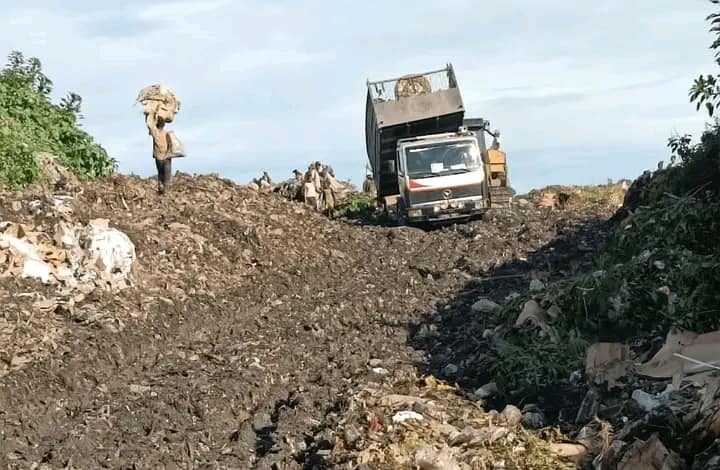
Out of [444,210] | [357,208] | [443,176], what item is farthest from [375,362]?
[357,208]

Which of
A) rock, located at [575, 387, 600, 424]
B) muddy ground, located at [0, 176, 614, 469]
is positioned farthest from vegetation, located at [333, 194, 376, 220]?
rock, located at [575, 387, 600, 424]

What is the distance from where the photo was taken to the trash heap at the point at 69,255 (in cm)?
1244

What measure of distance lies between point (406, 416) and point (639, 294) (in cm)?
316

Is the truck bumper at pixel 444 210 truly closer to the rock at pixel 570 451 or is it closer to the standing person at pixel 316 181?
the standing person at pixel 316 181

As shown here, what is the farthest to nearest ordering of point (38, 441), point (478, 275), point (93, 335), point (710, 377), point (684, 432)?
point (478, 275), point (93, 335), point (38, 441), point (710, 377), point (684, 432)

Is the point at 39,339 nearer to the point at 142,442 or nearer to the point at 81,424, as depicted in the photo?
the point at 81,424

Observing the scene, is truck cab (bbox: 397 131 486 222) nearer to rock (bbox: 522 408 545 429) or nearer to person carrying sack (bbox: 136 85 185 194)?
person carrying sack (bbox: 136 85 185 194)

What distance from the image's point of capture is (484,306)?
12.4 meters

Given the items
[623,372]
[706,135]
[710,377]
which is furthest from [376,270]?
[710,377]

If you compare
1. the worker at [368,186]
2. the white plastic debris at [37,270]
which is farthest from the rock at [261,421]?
the worker at [368,186]

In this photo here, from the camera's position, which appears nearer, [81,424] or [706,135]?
[81,424]

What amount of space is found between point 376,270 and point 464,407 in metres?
8.76

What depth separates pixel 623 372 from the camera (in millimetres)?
8281

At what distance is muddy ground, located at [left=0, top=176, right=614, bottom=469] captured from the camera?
7.85 meters
